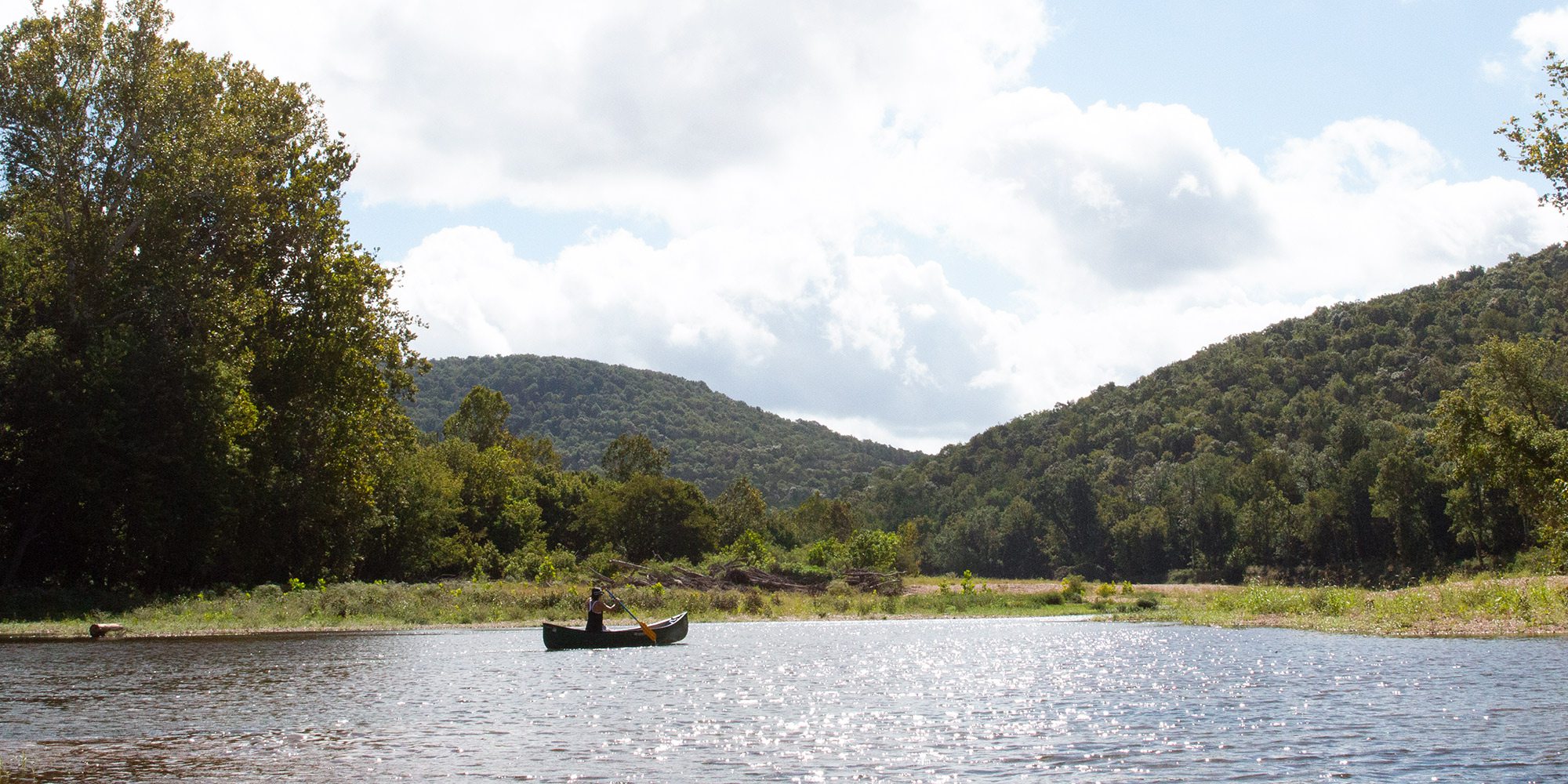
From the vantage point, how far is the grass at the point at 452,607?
121ft

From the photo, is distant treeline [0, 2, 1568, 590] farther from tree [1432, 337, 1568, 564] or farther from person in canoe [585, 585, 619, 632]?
person in canoe [585, 585, 619, 632]

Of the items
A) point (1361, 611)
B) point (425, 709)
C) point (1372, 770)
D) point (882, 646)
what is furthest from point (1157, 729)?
point (1361, 611)

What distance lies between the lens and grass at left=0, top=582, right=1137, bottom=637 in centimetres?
3688

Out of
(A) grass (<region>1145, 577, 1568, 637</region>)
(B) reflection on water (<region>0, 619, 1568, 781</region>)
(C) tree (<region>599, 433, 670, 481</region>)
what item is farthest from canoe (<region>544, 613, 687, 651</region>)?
(C) tree (<region>599, 433, 670, 481</region>)

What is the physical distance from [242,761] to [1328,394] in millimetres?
134694

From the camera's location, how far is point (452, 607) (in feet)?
155

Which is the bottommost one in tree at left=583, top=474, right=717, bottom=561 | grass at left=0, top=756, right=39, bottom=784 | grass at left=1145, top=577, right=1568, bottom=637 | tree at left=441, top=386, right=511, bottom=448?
grass at left=1145, top=577, right=1568, bottom=637

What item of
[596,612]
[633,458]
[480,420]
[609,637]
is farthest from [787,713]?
[480,420]

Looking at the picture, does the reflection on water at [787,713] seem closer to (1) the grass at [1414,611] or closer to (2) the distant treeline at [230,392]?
(1) the grass at [1414,611]

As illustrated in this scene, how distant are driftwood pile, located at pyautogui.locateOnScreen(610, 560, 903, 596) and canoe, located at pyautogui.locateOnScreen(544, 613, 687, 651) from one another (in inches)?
886

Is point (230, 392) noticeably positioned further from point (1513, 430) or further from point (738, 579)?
point (1513, 430)

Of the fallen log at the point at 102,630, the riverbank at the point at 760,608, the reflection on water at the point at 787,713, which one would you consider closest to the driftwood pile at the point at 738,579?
the riverbank at the point at 760,608

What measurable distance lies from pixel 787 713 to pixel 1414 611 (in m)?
29.3

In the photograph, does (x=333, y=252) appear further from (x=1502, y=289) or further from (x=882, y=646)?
(x=1502, y=289)
